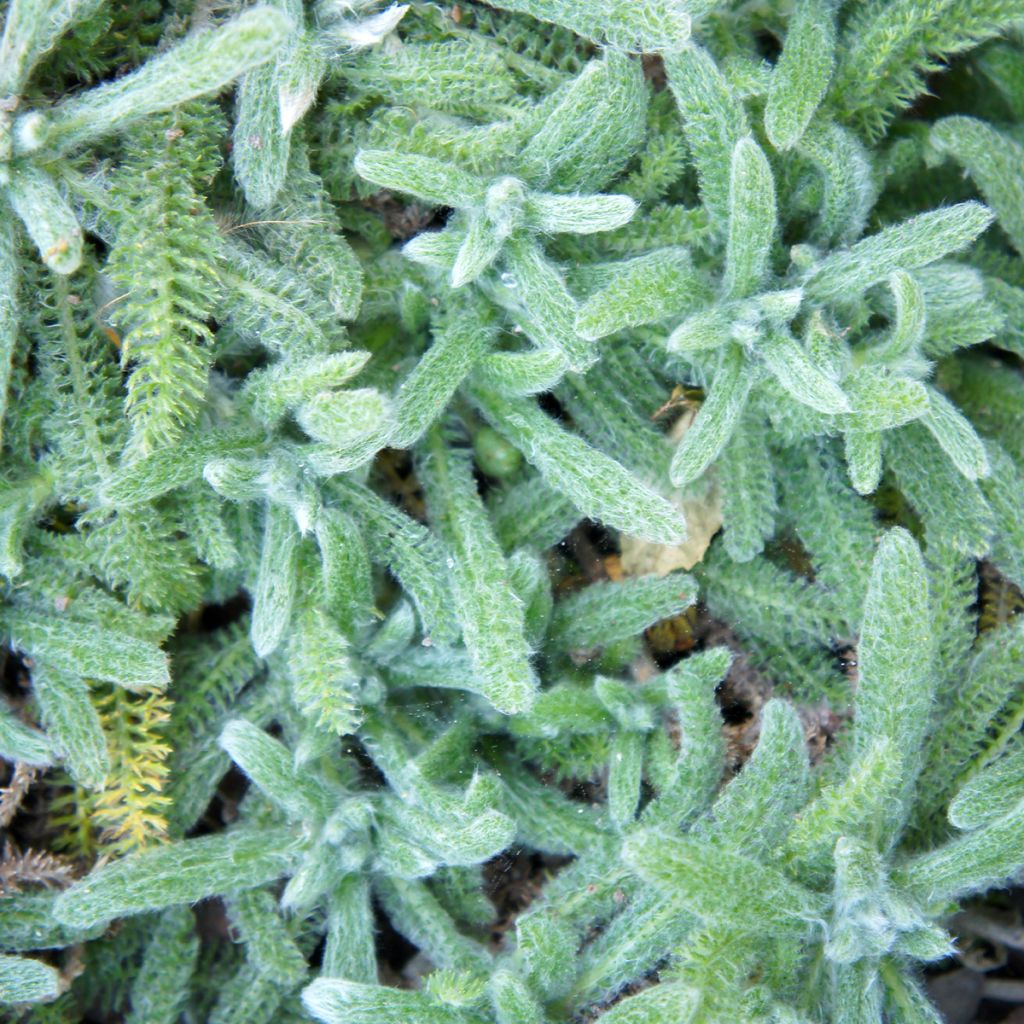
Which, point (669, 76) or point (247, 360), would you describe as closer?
point (669, 76)

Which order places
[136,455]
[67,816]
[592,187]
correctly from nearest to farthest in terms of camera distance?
[136,455] → [592,187] → [67,816]

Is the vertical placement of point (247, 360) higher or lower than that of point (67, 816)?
higher

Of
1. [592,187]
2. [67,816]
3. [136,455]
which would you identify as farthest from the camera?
[67,816]

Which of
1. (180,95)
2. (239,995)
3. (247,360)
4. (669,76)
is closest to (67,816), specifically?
(239,995)

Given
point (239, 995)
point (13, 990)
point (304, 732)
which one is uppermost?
point (304, 732)

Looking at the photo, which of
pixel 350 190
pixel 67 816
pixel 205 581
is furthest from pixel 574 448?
pixel 67 816

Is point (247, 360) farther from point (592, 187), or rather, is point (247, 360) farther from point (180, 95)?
point (592, 187)

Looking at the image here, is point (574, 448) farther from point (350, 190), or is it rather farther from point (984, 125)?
point (984, 125)
